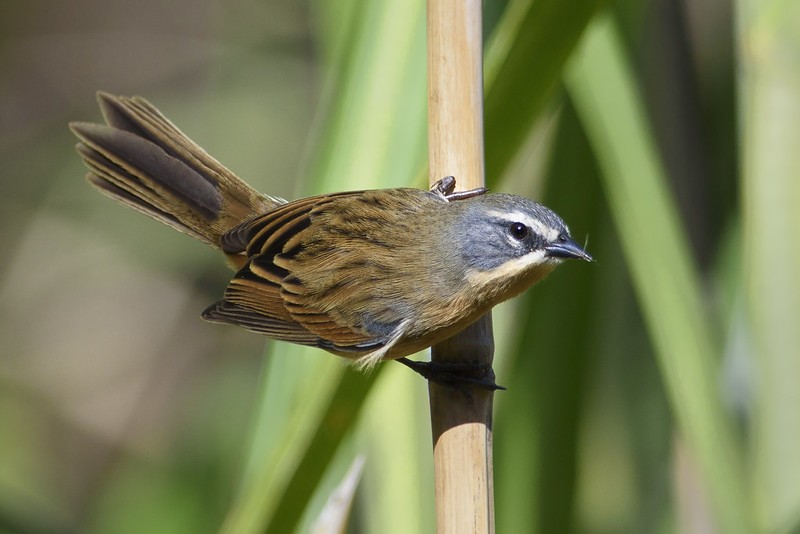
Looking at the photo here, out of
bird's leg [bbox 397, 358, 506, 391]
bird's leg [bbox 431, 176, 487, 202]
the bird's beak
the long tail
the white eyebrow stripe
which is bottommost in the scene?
bird's leg [bbox 397, 358, 506, 391]

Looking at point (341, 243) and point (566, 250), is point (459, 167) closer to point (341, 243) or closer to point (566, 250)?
point (566, 250)

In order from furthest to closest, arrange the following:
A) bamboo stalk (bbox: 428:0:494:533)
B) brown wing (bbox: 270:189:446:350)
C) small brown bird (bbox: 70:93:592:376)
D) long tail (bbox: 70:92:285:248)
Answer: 1. long tail (bbox: 70:92:285:248)
2. brown wing (bbox: 270:189:446:350)
3. small brown bird (bbox: 70:93:592:376)
4. bamboo stalk (bbox: 428:0:494:533)

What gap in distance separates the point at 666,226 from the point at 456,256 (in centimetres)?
50

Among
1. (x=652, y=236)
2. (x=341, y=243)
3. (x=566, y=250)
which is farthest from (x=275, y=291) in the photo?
(x=652, y=236)

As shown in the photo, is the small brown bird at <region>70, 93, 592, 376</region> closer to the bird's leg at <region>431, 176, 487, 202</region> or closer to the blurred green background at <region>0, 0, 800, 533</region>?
the bird's leg at <region>431, 176, 487, 202</region>

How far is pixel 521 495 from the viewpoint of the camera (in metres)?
2.16

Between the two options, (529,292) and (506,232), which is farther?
(529,292)

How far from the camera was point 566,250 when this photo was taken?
1992 mm

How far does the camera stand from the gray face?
202 cm

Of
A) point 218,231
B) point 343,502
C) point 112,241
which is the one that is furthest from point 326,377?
point 112,241

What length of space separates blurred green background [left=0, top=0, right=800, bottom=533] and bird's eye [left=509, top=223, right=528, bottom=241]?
17cm

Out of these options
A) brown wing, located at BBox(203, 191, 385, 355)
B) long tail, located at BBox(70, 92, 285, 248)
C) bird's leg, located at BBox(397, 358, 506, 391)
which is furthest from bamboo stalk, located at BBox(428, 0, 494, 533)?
long tail, located at BBox(70, 92, 285, 248)

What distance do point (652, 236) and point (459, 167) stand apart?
512 mm

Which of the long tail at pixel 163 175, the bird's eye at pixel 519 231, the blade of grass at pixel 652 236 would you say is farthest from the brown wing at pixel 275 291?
the blade of grass at pixel 652 236
